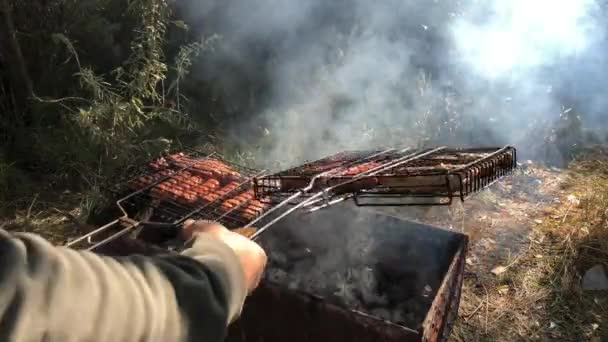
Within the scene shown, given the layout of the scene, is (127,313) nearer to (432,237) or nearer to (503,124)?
(432,237)

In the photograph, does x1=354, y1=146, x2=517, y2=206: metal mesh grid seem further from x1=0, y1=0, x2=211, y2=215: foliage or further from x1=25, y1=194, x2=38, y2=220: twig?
x1=25, y1=194, x2=38, y2=220: twig

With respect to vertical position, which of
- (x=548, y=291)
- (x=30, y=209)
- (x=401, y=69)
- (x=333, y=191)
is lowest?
(x=548, y=291)

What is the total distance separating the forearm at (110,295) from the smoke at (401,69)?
186 inches

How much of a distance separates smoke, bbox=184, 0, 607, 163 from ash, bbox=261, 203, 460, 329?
224cm

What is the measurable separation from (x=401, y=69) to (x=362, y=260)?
4660 mm

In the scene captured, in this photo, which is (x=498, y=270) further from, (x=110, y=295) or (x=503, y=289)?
(x=110, y=295)

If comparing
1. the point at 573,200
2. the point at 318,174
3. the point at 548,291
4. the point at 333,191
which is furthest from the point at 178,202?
the point at 573,200

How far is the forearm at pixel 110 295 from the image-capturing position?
99 centimetres

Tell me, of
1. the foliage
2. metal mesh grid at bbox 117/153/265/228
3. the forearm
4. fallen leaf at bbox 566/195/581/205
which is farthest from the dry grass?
the foliage

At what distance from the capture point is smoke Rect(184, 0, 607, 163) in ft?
22.2

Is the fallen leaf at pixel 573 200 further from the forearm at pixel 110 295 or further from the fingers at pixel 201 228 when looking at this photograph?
the forearm at pixel 110 295

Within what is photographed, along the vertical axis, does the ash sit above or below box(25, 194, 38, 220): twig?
below

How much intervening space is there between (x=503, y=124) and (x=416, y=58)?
5.95 ft

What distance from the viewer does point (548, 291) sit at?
4188 millimetres
